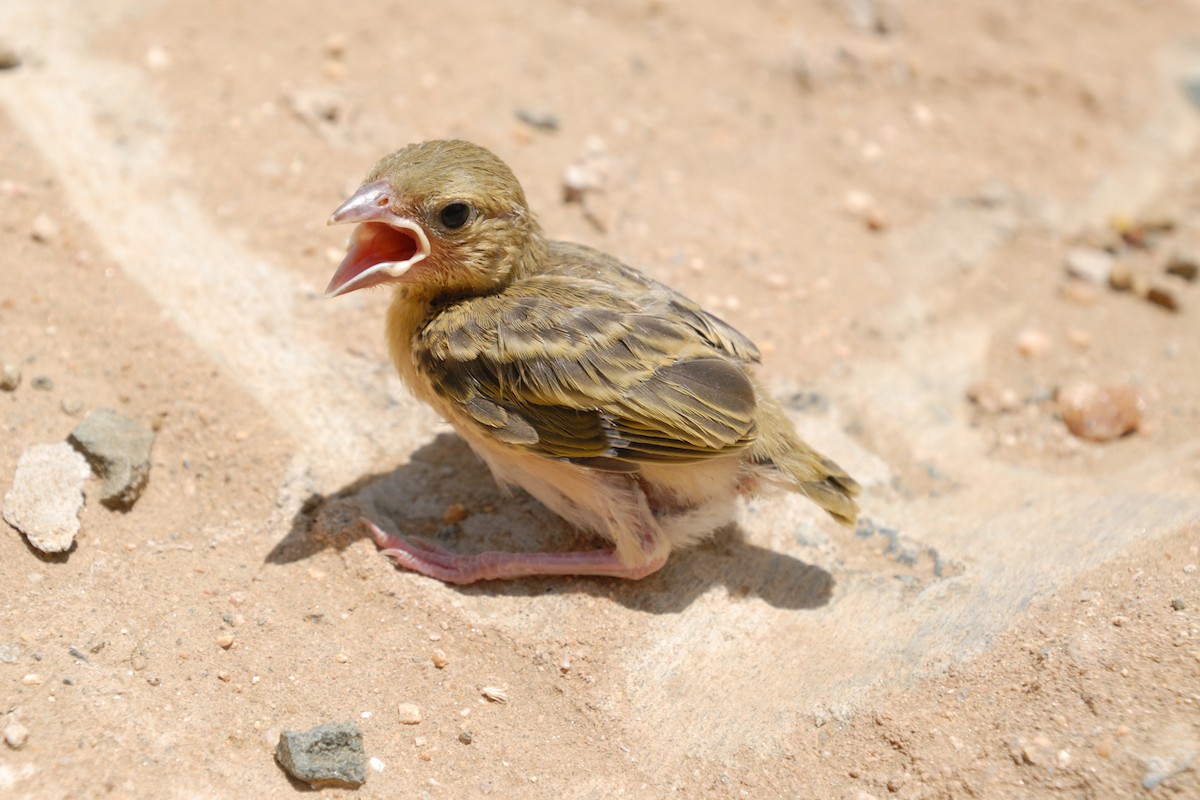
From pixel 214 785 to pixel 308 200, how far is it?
2.82 metres

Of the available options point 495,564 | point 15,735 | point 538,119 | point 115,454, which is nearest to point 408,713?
point 495,564

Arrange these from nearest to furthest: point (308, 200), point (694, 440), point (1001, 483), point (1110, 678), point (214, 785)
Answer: point (214, 785) → point (1110, 678) → point (694, 440) → point (1001, 483) → point (308, 200)

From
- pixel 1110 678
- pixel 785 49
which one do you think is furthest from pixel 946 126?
pixel 1110 678

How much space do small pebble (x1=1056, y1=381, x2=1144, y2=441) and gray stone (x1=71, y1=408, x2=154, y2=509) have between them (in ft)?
12.9

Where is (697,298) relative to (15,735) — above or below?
above

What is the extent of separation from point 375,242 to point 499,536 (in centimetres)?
118

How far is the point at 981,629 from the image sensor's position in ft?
11.8

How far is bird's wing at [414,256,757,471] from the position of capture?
353cm

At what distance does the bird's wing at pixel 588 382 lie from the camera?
3.53 metres

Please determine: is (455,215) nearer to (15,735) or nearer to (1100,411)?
(15,735)

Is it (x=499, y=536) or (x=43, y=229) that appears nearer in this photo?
Answer: (x=499, y=536)

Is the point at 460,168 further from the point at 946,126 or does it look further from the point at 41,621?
the point at 946,126

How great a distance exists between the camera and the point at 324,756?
3.07 metres

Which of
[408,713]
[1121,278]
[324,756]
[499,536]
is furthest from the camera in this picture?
[1121,278]
